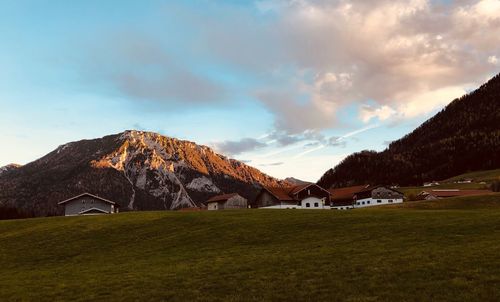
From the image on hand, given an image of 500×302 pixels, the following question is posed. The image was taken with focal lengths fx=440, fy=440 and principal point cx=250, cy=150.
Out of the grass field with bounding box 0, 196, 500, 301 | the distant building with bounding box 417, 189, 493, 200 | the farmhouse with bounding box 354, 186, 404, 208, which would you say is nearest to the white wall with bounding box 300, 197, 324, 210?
the farmhouse with bounding box 354, 186, 404, 208

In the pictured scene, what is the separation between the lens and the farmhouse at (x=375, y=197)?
175025 millimetres

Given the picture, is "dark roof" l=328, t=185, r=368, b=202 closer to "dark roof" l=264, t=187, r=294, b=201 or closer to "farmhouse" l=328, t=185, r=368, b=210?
"farmhouse" l=328, t=185, r=368, b=210

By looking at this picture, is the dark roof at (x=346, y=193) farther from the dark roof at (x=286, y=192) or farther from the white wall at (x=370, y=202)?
the dark roof at (x=286, y=192)

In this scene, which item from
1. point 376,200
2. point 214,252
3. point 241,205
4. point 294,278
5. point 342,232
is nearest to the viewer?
point 294,278

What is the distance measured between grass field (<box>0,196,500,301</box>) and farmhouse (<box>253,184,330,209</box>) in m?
83.2

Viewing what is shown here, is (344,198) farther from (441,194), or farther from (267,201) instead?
(267,201)

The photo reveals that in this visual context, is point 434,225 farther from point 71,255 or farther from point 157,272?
point 71,255

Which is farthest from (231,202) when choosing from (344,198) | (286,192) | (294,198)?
(344,198)

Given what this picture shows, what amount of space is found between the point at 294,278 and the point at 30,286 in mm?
18958

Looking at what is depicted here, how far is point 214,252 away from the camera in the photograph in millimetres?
39594

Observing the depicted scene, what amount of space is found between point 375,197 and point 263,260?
5965 inches

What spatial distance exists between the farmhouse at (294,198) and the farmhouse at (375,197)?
29775 mm

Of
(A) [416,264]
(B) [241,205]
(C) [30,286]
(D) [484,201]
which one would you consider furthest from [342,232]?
(B) [241,205]

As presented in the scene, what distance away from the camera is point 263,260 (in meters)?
32.5
